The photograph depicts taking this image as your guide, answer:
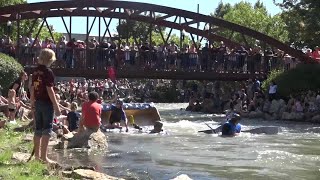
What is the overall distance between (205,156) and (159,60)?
800 inches

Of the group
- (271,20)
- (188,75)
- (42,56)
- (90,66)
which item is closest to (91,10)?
(90,66)

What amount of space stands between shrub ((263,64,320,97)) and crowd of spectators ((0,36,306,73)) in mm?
3526

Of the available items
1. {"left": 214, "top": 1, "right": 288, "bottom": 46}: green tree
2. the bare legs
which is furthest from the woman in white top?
{"left": 214, "top": 1, "right": 288, "bottom": 46}: green tree

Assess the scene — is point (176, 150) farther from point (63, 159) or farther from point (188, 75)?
point (188, 75)

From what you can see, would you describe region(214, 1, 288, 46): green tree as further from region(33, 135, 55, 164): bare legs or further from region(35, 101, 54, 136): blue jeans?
region(35, 101, 54, 136): blue jeans

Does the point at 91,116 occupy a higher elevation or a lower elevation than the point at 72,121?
higher

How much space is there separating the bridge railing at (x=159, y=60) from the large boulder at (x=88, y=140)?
17.3 meters

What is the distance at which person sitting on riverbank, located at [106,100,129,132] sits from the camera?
896 inches

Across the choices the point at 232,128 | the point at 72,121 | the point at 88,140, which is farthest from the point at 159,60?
the point at 88,140

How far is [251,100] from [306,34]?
16.6ft

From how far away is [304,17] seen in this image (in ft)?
123

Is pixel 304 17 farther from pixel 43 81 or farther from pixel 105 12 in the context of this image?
pixel 43 81

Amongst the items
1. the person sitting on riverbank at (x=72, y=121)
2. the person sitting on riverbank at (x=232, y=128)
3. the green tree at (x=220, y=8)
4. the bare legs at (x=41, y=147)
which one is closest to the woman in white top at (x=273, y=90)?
the person sitting on riverbank at (x=232, y=128)

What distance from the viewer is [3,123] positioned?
16.3 m
